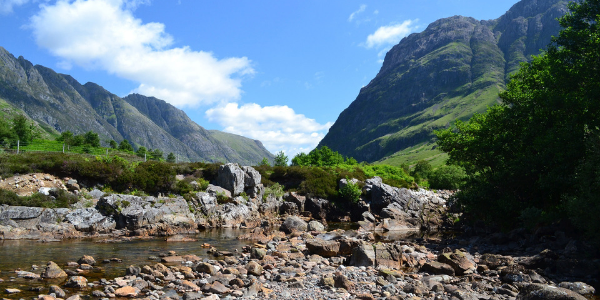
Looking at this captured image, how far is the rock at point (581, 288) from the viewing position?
40.0 ft

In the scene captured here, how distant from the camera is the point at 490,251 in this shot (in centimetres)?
2009

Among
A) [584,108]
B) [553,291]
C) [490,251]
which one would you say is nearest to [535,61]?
[584,108]

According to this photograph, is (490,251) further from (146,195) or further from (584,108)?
(146,195)

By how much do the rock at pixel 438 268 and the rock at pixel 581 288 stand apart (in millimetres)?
3948

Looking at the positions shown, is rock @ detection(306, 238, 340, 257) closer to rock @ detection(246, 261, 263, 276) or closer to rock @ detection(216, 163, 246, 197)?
rock @ detection(246, 261, 263, 276)

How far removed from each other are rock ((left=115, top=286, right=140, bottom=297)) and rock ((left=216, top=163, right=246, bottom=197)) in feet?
90.8

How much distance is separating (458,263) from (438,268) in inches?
50.9

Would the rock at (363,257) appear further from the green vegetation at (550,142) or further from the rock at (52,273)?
the rock at (52,273)

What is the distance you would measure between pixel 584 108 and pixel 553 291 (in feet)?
52.6

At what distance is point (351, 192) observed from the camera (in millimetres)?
43094

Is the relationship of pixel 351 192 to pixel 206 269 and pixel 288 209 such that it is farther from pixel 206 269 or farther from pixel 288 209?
pixel 206 269

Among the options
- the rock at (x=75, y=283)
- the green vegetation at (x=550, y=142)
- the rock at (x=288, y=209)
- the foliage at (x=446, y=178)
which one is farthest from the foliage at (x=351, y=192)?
the rock at (x=75, y=283)

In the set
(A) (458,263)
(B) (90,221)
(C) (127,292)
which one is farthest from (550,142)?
(B) (90,221)

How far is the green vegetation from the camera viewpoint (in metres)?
18.1
